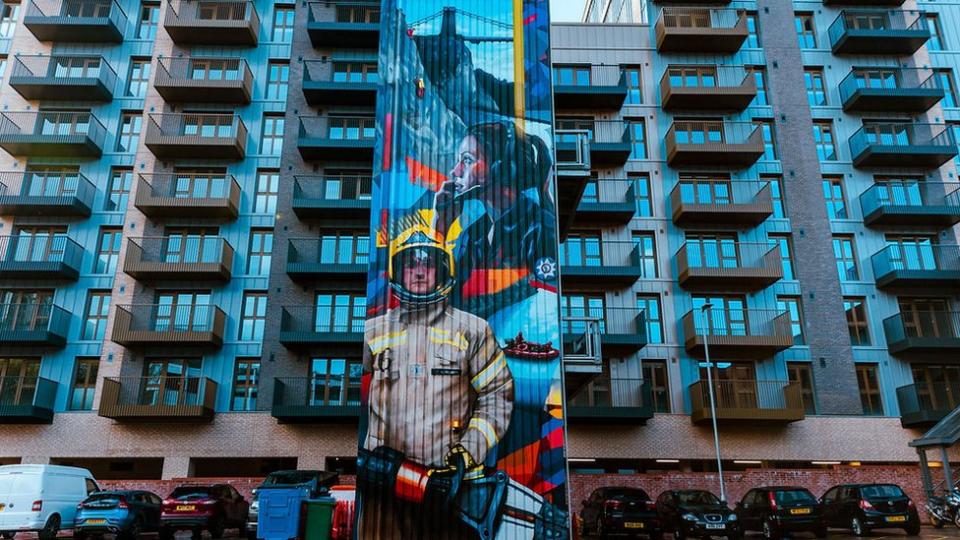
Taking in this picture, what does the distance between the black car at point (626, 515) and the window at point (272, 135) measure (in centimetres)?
2004

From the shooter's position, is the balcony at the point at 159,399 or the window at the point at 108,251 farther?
the window at the point at 108,251

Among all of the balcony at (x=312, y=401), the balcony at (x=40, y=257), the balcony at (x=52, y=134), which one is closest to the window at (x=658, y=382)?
the balcony at (x=312, y=401)

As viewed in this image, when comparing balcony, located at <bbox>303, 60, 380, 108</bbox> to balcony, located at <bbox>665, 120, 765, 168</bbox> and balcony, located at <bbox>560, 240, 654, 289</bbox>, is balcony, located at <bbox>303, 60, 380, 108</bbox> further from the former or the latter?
balcony, located at <bbox>665, 120, 765, 168</bbox>

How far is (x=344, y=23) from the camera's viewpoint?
99.7 ft

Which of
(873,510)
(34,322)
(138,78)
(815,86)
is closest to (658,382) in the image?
(873,510)

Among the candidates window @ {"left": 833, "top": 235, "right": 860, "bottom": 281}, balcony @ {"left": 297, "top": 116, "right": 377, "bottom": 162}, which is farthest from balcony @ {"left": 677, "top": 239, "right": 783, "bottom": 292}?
balcony @ {"left": 297, "top": 116, "right": 377, "bottom": 162}

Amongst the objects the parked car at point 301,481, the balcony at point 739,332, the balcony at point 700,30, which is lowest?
the parked car at point 301,481

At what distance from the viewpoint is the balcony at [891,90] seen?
30.0 m

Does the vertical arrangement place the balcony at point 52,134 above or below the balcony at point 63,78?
below

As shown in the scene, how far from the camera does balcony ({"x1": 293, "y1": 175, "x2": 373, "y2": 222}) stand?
27734mm

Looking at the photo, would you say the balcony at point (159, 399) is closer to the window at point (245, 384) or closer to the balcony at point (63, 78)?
the window at point (245, 384)

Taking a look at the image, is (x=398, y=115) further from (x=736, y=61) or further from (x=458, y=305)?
(x=736, y=61)

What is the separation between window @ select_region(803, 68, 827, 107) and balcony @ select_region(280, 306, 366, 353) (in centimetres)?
2263

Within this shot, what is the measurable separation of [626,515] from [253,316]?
16.8 metres
